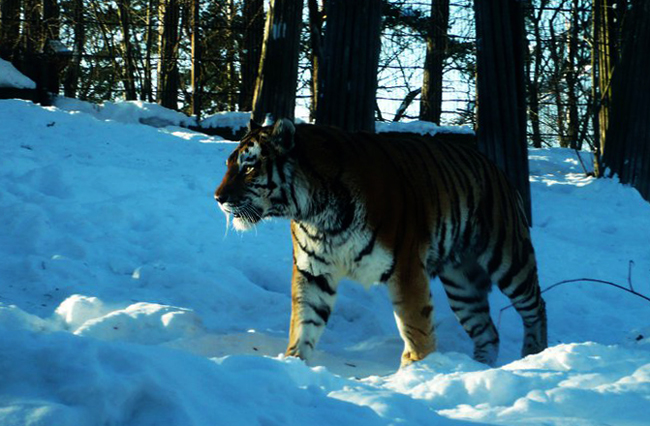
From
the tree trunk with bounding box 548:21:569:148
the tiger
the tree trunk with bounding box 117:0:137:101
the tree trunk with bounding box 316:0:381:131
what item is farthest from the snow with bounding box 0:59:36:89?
the tree trunk with bounding box 548:21:569:148

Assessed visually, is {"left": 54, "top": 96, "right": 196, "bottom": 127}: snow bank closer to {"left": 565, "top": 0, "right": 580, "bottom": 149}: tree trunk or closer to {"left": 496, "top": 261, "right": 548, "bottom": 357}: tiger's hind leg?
{"left": 565, "top": 0, "right": 580, "bottom": 149}: tree trunk

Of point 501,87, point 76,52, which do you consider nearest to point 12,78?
point 76,52

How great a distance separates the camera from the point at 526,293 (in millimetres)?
5094

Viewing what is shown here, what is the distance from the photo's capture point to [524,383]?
9.31 feet

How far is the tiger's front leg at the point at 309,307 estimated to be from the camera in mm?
4250

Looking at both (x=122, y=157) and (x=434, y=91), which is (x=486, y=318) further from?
(x=434, y=91)

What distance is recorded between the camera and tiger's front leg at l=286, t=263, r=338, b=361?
4.25 meters

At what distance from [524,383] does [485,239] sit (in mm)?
2178

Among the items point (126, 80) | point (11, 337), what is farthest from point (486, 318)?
point (126, 80)

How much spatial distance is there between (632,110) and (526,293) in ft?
18.3

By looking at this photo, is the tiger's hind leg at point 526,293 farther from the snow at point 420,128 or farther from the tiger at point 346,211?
the snow at point 420,128

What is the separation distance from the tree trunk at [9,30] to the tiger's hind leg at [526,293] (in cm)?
883

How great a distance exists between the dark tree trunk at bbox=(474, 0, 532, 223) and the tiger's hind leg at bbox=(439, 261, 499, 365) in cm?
259

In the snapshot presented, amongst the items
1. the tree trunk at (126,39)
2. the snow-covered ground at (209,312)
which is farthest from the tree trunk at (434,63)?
the tree trunk at (126,39)
